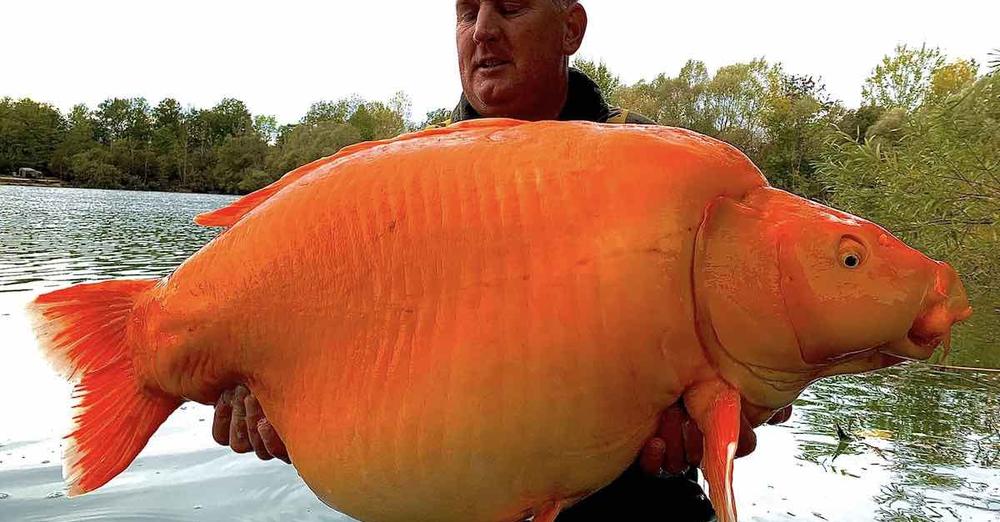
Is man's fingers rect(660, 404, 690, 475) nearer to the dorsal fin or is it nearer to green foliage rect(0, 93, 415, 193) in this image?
the dorsal fin

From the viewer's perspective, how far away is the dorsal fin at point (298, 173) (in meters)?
1.50

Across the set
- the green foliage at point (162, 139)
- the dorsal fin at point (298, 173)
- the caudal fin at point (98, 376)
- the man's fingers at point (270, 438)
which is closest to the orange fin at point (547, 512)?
the man's fingers at point (270, 438)

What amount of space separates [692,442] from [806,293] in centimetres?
42

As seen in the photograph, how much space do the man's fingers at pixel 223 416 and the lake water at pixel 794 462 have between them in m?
2.19

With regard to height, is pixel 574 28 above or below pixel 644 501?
above

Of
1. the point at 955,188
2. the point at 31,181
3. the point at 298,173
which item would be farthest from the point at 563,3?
the point at 31,181

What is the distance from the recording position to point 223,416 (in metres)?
1.86

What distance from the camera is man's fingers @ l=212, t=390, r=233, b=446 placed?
175cm

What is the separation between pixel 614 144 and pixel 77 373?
49.4 inches

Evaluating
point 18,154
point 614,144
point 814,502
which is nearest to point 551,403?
point 614,144

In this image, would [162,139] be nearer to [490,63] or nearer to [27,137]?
[27,137]

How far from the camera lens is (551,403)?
4.26 feet

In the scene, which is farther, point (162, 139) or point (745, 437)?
point (162, 139)

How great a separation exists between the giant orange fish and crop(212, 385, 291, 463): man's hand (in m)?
0.21
